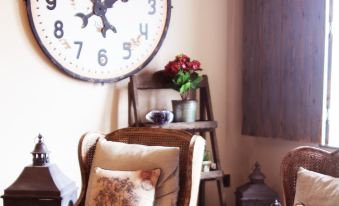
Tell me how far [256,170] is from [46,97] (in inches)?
57.1

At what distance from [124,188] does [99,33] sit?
116cm

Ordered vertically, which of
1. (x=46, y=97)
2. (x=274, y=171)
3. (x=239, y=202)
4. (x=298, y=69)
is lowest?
(x=239, y=202)

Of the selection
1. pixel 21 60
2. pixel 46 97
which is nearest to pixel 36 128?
pixel 46 97

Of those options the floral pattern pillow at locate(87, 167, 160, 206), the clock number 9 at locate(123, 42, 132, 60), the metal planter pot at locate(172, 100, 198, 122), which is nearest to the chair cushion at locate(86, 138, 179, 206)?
the floral pattern pillow at locate(87, 167, 160, 206)

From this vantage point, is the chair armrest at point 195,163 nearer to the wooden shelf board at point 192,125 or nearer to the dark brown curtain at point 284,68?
the wooden shelf board at point 192,125

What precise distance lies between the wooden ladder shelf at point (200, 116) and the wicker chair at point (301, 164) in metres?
0.85

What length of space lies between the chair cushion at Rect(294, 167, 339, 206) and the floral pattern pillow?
0.65m

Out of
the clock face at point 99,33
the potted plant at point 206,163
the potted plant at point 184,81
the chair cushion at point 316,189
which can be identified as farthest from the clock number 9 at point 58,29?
the chair cushion at point 316,189

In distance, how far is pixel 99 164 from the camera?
7.22ft

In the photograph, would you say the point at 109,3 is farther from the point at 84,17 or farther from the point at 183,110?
the point at 183,110

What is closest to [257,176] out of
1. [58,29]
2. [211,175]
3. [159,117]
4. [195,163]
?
[211,175]

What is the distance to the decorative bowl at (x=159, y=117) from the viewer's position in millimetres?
2744

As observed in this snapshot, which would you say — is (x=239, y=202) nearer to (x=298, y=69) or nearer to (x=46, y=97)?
(x=298, y=69)

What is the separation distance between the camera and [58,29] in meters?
2.65
